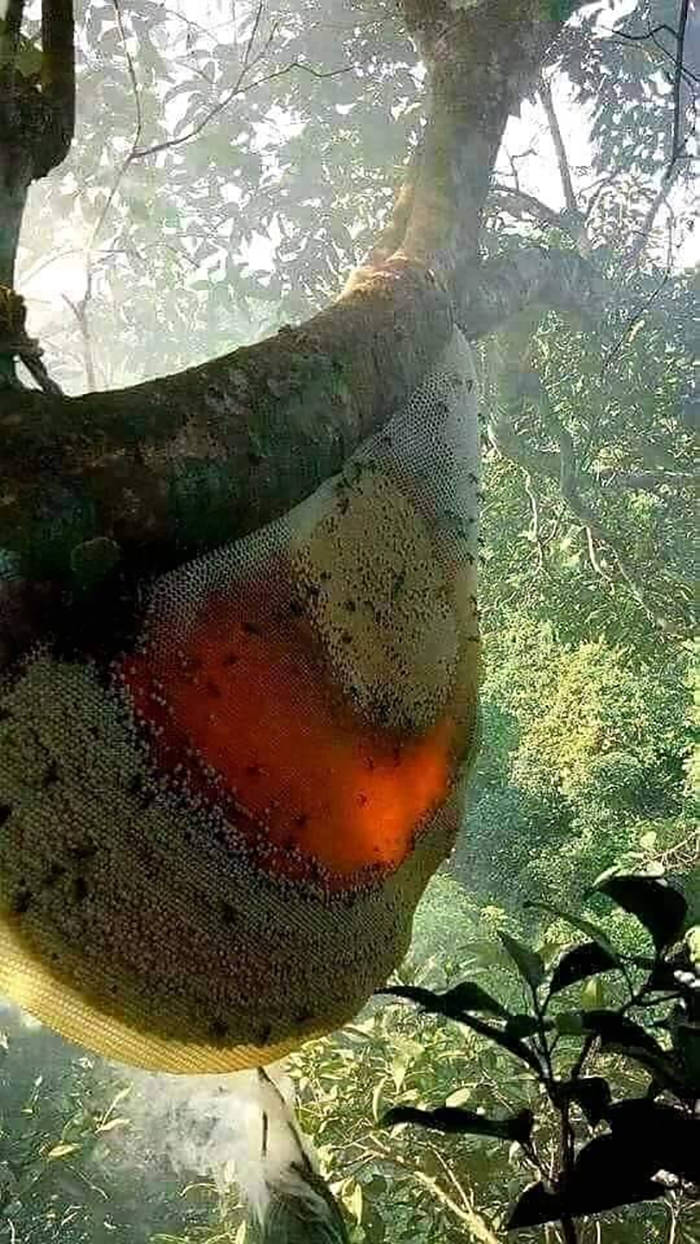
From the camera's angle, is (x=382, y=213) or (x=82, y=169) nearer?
(x=82, y=169)

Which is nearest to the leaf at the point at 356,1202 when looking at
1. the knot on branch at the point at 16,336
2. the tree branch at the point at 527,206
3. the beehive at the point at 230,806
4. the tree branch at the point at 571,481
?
the beehive at the point at 230,806

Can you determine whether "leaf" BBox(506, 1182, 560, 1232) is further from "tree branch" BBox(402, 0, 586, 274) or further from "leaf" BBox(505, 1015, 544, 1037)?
"tree branch" BBox(402, 0, 586, 274)

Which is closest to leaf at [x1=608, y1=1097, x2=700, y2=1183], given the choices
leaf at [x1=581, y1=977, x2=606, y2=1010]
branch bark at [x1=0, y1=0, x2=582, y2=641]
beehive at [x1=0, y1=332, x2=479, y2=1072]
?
beehive at [x1=0, y1=332, x2=479, y2=1072]

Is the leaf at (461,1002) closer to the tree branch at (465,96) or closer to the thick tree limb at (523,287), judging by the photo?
the tree branch at (465,96)

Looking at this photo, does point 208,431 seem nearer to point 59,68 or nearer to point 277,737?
point 277,737

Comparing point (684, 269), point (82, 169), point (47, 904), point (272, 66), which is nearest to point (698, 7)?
point (684, 269)

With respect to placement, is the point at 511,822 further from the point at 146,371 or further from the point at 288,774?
the point at 288,774
